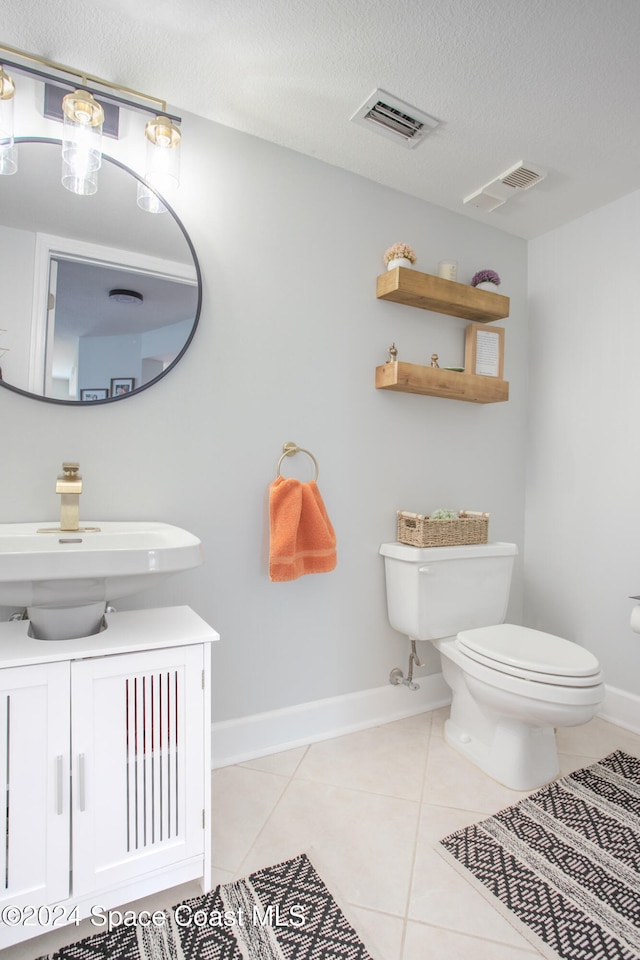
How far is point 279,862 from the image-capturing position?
1323 mm

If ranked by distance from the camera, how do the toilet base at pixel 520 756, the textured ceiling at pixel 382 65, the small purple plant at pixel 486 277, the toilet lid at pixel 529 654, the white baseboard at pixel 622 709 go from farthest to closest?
1. the small purple plant at pixel 486 277
2. the white baseboard at pixel 622 709
3. the toilet base at pixel 520 756
4. the toilet lid at pixel 529 654
5. the textured ceiling at pixel 382 65

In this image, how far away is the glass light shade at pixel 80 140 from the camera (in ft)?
4.45

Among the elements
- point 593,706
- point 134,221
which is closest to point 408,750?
point 593,706

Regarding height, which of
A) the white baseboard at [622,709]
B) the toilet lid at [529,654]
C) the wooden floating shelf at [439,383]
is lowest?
the white baseboard at [622,709]

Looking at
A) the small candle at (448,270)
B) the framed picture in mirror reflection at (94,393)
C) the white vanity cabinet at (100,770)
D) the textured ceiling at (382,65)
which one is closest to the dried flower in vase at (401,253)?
the small candle at (448,270)

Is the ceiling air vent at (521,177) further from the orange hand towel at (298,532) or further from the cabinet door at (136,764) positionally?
the cabinet door at (136,764)

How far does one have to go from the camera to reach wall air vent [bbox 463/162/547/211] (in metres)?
1.92

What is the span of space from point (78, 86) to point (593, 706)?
2287 mm

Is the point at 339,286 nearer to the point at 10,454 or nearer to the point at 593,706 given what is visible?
the point at 10,454

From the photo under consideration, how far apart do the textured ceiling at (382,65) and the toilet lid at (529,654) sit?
1.71 meters

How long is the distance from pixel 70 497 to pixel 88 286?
2.09 ft

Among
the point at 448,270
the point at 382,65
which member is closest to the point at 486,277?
the point at 448,270

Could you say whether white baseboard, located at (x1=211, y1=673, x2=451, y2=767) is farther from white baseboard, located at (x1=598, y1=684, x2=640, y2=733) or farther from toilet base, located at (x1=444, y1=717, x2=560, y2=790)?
white baseboard, located at (x1=598, y1=684, x2=640, y2=733)

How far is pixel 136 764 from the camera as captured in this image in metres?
1.13
